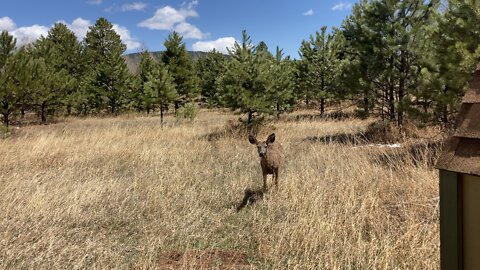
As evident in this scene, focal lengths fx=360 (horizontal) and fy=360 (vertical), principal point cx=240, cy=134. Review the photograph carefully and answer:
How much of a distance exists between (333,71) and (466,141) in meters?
19.8

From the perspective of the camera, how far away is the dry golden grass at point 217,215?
3.40m

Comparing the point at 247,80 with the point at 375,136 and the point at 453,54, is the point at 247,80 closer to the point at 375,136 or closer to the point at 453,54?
the point at 375,136

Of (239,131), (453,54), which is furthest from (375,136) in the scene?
(453,54)

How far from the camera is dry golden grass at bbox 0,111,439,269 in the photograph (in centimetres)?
340

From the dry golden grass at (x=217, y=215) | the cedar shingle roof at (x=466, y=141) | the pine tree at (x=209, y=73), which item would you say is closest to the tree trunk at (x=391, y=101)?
the dry golden grass at (x=217, y=215)

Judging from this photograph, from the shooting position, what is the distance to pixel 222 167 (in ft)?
24.3

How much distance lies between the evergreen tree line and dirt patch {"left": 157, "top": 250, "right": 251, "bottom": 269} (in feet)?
15.0

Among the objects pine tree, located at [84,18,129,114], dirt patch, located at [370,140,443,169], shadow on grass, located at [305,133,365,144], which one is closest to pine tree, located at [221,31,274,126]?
shadow on grass, located at [305,133,365,144]

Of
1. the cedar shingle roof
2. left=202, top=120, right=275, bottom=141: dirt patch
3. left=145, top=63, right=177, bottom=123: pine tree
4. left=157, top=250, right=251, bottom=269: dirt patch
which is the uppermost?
left=145, top=63, right=177, bottom=123: pine tree

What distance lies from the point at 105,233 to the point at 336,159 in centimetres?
Result: 467

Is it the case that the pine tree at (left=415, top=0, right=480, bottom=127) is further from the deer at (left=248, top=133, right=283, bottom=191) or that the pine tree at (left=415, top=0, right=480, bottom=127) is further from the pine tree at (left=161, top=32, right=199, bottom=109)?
the pine tree at (left=161, top=32, right=199, bottom=109)

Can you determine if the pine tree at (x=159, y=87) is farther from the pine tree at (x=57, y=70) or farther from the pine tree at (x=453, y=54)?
the pine tree at (x=453, y=54)

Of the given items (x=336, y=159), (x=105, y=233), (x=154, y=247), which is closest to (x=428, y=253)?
(x=154, y=247)

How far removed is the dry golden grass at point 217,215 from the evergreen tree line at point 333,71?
1875 mm
